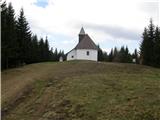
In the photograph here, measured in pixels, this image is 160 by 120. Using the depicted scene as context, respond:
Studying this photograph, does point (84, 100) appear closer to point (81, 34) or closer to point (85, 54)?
point (85, 54)

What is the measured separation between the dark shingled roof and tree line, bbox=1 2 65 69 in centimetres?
792

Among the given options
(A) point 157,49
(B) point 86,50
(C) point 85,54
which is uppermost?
(B) point 86,50

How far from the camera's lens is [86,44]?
6012 centimetres

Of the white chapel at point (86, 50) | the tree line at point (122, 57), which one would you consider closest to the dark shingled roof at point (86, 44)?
the white chapel at point (86, 50)

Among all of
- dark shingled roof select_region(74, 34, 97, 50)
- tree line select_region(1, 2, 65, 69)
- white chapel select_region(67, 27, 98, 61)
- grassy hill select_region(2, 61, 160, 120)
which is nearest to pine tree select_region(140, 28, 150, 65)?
white chapel select_region(67, 27, 98, 61)

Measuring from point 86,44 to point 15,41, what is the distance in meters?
20.0

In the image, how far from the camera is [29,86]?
25.3 meters

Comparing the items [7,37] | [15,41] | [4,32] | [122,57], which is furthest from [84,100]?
[122,57]

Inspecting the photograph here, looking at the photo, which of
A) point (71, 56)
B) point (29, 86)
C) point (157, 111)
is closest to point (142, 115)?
point (157, 111)

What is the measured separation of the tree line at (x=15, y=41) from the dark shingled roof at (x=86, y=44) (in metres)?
7.92

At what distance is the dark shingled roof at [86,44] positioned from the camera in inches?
2355

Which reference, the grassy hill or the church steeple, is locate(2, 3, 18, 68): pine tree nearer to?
the grassy hill

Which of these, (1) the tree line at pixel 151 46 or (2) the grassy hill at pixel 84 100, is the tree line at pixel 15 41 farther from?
(1) the tree line at pixel 151 46

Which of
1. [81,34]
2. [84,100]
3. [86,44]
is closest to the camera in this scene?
[84,100]
